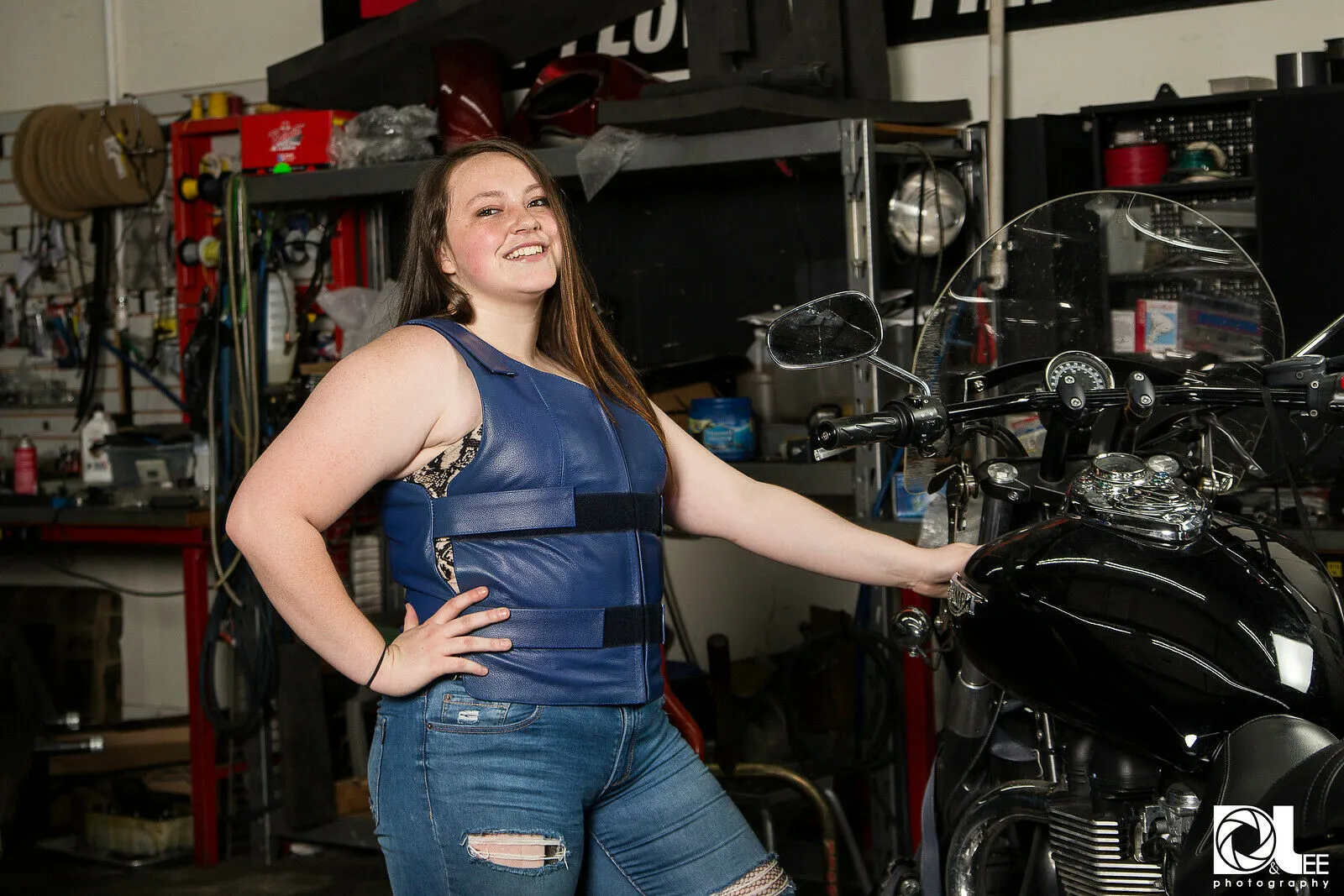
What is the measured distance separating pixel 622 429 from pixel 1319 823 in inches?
36.6

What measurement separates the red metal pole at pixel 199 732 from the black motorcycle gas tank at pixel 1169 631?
2.96m

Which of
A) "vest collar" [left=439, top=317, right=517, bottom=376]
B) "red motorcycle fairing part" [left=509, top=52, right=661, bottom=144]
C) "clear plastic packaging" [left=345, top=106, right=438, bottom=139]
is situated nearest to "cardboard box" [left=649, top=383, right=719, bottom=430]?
"red motorcycle fairing part" [left=509, top=52, right=661, bottom=144]

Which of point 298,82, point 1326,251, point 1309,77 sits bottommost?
point 1326,251

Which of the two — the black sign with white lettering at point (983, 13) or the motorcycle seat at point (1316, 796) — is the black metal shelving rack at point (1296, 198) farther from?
the motorcycle seat at point (1316, 796)

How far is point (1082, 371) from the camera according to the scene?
1717 millimetres

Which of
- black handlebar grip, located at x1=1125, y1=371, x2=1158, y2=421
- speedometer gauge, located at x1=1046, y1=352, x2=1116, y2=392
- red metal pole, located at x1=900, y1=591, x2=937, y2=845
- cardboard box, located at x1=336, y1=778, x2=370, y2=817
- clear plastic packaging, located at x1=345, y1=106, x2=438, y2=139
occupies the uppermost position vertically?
clear plastic packaging, located at x1=345, y1=106, x2=438, y2=139

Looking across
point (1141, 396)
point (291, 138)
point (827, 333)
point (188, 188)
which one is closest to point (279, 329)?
point (291, 138)

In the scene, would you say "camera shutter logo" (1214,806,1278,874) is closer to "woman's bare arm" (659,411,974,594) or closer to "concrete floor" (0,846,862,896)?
"woman's bare arm" (659,411,974,594)

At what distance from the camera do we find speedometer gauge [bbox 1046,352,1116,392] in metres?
1.71

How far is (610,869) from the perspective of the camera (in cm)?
172

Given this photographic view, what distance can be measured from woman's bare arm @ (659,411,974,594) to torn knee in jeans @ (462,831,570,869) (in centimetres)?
53

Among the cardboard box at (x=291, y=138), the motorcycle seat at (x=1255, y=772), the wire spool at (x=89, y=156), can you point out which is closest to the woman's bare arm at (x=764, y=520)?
the motorcycle seat at (x=1255, y=772)

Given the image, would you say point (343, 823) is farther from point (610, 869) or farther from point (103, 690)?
point (610, 869)

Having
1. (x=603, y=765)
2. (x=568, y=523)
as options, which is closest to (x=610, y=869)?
(x=603, y=765)
